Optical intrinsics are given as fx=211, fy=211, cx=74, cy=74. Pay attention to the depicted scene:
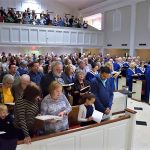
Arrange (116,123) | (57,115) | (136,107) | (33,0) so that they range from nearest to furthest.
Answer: (57,115) < (116,123) < (136,107) < (33,0)

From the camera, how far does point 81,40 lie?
17.5 m

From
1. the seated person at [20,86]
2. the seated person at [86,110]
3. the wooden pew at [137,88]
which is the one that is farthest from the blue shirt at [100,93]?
the wooden pew at [137,88]

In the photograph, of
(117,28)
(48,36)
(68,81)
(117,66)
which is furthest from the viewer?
(117,28)

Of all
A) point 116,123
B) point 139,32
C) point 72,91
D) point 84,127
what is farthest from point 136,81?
point 139,32

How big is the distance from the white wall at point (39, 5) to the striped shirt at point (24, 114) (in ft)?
56.7

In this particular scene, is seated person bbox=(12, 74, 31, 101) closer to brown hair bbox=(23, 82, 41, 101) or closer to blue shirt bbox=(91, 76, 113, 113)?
blue shirt bbox=(91, 76, 113, 113)

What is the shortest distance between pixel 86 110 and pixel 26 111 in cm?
115

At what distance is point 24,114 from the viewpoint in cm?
277

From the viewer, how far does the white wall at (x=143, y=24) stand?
13758mm

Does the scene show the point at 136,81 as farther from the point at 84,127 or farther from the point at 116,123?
the point at 84,127

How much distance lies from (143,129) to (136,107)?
196cm

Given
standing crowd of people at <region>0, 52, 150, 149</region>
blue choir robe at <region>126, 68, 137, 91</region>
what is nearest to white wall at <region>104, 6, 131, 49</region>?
blue choir robe at <region>126, 68, 137, 91</region>

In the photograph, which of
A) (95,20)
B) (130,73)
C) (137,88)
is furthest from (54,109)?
(95,20)

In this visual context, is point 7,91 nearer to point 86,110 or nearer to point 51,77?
point 51,77
